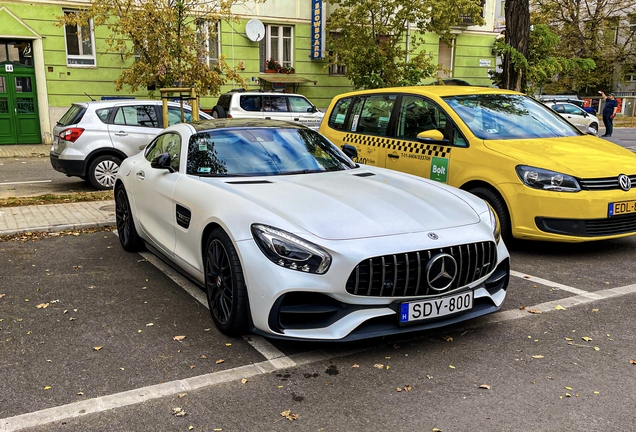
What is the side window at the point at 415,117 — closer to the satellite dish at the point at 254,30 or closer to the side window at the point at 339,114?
the side window at the point at 339,114

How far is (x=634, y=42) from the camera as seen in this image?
146 feet

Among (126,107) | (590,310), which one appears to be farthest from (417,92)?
(126,107)

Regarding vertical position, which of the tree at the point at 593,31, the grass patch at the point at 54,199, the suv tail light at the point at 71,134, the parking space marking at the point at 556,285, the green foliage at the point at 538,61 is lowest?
the grass patch at the point at 54,199

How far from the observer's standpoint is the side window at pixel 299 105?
701 inches

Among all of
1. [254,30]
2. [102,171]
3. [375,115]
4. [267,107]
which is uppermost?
[254,30]

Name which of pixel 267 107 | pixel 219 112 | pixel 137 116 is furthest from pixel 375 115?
pixel 267 107

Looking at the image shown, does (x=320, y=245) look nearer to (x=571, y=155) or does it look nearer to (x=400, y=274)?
(x=400, y=274)

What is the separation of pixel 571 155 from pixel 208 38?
16906 millimetres

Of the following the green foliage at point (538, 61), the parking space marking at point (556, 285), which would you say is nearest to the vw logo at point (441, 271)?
the parking space marking at point (556, 285)

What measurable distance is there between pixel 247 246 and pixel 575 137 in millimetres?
4822

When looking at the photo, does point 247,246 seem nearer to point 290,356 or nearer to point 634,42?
point 290,356

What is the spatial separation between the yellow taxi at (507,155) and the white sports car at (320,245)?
159 centimetres

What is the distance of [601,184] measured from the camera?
230 inches

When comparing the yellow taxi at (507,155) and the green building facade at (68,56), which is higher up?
the green building facade at (68,56)
